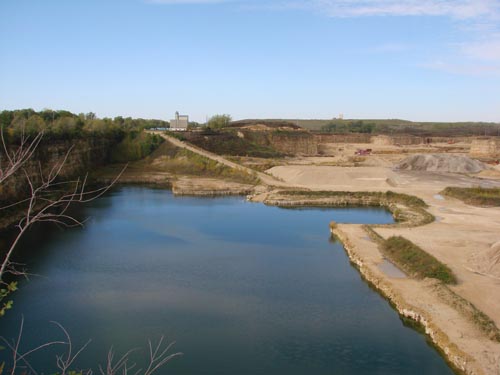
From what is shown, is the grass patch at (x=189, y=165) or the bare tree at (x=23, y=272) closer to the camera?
the bare tree at (x=23, y=272)

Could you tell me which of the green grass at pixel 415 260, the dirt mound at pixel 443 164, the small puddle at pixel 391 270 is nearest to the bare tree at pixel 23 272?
the small puddle at pixel 391 270

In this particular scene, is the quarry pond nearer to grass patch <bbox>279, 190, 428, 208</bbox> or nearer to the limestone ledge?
the limestone ledge

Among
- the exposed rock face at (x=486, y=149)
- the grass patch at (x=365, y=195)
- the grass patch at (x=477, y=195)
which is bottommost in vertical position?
the grass patch at (x=365, y=195)

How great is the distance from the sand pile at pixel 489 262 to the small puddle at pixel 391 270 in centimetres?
303

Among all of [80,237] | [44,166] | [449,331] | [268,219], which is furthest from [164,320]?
[44,166]

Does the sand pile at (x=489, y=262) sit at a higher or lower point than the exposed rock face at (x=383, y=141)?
lower

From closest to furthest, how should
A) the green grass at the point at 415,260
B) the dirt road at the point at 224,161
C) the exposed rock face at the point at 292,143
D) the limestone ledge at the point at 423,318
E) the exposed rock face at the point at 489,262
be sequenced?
the limestone ledge at the point at 423,318 < the green grass at the point at 415,260 < the exposed rock face at the point at 489,262 < the dirt road at the point at 224,161 < the exposed rock face at the point at 292,143

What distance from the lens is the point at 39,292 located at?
19.0 meters

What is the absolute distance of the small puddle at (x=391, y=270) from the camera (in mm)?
20825

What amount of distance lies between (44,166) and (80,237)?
1622cm

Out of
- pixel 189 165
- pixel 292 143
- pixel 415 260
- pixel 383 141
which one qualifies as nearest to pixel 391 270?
pixel 415 260

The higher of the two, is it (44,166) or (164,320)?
(44,166)

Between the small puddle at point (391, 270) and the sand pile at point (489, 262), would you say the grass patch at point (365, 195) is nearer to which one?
the small puddle at point (391, 270)

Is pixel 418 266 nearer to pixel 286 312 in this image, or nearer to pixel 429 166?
pixel 286 312
